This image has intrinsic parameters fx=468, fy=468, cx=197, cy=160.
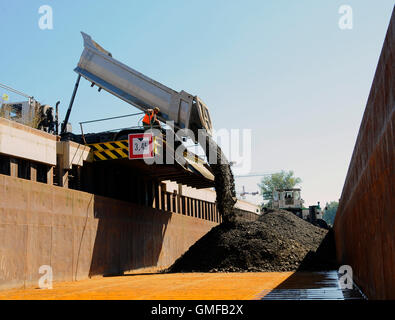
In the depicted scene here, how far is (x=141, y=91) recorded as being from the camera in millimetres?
16234

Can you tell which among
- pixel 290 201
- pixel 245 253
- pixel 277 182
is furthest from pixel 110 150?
pixel 277 182

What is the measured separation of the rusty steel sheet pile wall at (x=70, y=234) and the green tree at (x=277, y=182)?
314 feet

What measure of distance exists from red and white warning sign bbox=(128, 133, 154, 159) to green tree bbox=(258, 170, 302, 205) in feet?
329

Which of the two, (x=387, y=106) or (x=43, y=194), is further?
(x=43, y=194)

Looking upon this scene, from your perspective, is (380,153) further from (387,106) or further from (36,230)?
(36,230)

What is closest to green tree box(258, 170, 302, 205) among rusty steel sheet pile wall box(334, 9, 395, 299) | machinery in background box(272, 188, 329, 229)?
machinery in background box(272, 188, 329, 229)

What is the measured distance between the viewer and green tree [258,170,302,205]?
114625 mm

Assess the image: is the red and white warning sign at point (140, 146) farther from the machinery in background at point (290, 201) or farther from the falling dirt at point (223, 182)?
the machinery in background at point (290, 201)

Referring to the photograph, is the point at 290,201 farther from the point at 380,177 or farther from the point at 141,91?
the point at 380,177

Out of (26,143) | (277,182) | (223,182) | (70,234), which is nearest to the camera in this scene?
(26,143)

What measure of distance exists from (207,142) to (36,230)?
722cm

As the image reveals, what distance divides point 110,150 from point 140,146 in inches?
46.9
